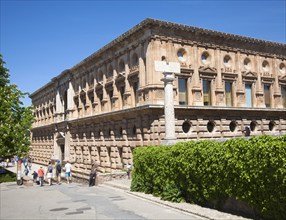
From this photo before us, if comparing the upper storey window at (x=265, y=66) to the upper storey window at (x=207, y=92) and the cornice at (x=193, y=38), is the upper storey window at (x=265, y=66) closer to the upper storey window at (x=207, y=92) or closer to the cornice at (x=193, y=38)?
the cornice at (x=193, y=38)

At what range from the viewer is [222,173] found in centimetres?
1384

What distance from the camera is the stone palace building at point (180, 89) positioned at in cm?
2687

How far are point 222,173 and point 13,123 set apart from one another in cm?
2441

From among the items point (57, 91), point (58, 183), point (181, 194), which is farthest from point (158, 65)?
point (57, 91)

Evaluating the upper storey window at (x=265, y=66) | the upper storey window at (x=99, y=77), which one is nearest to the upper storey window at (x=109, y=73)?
the upper storey window at (x=99, y=77)

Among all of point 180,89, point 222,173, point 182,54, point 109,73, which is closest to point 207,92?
point 180,89

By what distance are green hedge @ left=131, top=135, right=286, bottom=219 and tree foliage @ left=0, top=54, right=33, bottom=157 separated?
17.2 meters

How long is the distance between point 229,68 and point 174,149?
54.1 feet

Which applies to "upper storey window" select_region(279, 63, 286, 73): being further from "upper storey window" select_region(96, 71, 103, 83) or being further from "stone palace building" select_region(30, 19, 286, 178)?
"upper storey window" select_region(96, 71, 103, 83)

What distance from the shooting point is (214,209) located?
48.1ft

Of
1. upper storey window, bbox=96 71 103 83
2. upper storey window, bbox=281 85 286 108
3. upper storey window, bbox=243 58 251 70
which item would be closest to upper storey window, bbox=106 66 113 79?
upper storey window, bbox=96 71 103 83

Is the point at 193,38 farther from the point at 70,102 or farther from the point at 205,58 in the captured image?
the point at 70,102

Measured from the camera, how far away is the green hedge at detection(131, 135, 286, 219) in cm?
1164

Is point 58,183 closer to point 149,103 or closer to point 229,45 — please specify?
point 149,103
